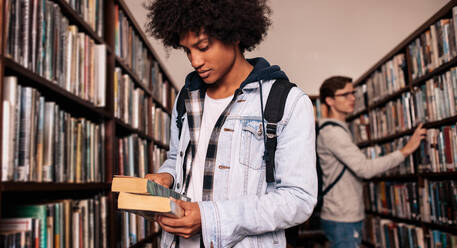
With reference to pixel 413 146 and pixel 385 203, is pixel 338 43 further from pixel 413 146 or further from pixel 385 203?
pixel 413 146

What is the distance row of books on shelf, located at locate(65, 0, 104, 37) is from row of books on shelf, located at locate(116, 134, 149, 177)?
0.60 metres

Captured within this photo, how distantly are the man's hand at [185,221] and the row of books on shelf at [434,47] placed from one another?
1.84 m

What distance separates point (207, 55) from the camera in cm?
103

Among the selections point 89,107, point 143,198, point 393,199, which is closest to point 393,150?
point 393,199

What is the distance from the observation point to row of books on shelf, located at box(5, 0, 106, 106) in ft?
3.78

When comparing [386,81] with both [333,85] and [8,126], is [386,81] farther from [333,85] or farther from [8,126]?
[8,126]

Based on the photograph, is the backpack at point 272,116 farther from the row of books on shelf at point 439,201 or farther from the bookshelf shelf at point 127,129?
the row of books on shelf at point 439,201

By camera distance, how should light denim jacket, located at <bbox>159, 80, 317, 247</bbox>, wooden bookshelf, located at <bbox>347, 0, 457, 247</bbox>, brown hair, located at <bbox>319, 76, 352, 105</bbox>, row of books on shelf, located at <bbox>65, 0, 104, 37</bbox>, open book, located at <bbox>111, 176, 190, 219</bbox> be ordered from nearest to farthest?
open book, located at <bbox>111, 176, 190, 219</bbox> < light denim jacket, located at <bbox>159, 80, 317, 247</bbox> < row of books on shelf, located at <bbox>65, 0, 104, 37</bbox> < wooden bookshelf, located at <bbox>347, 0, 457, 247</bbox> < brown hair, located at <bbox>319, 76, 352, 105</bbox>

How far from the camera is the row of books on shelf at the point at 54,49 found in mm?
1152

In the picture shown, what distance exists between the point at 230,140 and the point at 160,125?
243 cm

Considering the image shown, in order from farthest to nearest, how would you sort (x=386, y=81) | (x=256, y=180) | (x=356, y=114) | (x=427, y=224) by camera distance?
(x=356, y=114) → (x=386, y=81) → (x=427, y=224) → (x=256, y=180)

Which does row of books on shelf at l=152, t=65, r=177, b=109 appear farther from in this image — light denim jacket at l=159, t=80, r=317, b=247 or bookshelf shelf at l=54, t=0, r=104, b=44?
light denim jacket at l=159, t=80, r=317, b=247

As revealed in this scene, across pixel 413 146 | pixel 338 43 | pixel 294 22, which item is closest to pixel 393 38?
pixel 338 43

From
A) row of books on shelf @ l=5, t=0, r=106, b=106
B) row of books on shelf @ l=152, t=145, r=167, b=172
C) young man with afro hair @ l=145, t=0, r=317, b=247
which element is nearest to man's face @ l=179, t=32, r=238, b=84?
young man with afro hair @ l=145, t=0, r=317, b=247
